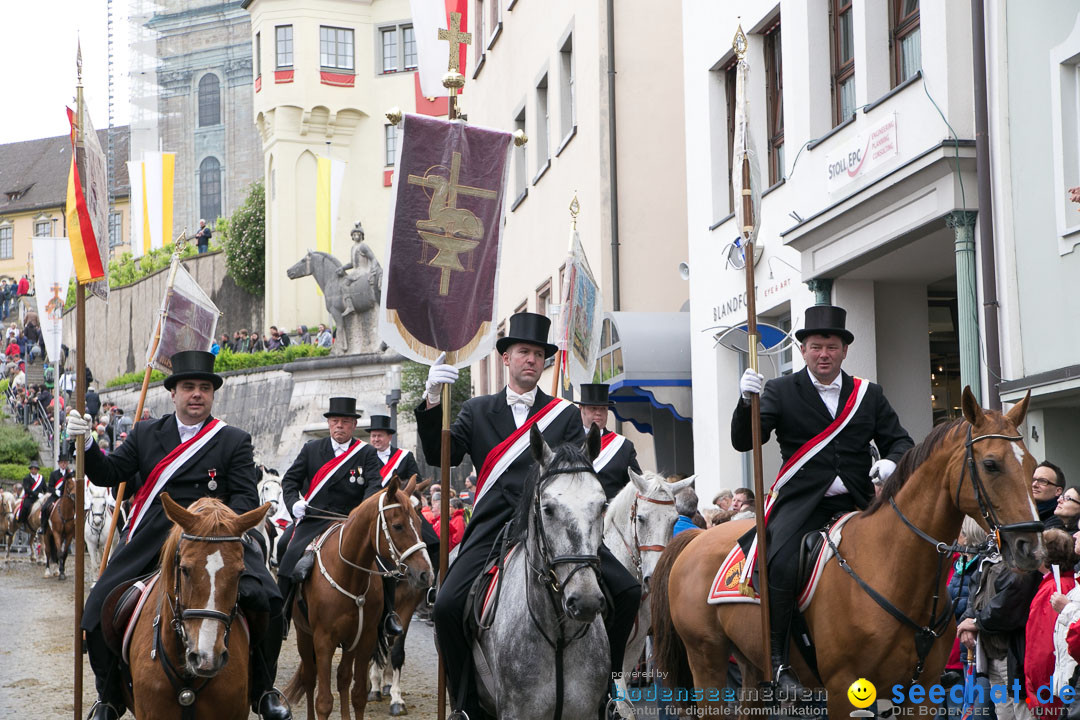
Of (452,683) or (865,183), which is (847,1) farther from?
(452,683)

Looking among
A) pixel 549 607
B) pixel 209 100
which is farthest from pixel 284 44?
pixel 549 607

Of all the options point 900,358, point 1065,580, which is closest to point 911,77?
point 900,358

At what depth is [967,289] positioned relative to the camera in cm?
1378

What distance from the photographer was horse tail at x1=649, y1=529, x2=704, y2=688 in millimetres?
10484

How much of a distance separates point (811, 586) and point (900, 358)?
974 centimetres

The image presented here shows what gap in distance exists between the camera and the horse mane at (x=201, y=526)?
24.8ft

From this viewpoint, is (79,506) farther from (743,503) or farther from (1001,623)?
(743,503)

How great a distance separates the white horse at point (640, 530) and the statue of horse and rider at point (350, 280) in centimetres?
3649

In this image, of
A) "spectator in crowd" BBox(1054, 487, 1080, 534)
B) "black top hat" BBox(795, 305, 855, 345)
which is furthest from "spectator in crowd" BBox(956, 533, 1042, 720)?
"black top hat" BBox(795, 305, 855, 345)

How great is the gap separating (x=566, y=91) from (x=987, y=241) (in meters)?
15.1

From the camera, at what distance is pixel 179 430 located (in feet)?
30.0

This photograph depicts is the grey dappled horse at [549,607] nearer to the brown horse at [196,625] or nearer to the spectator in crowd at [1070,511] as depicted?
the brown horse at [196,625]

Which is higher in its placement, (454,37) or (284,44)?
(284,44)

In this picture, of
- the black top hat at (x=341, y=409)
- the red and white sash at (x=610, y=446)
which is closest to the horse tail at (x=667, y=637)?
the red and white sash at (x=610, y=446)
